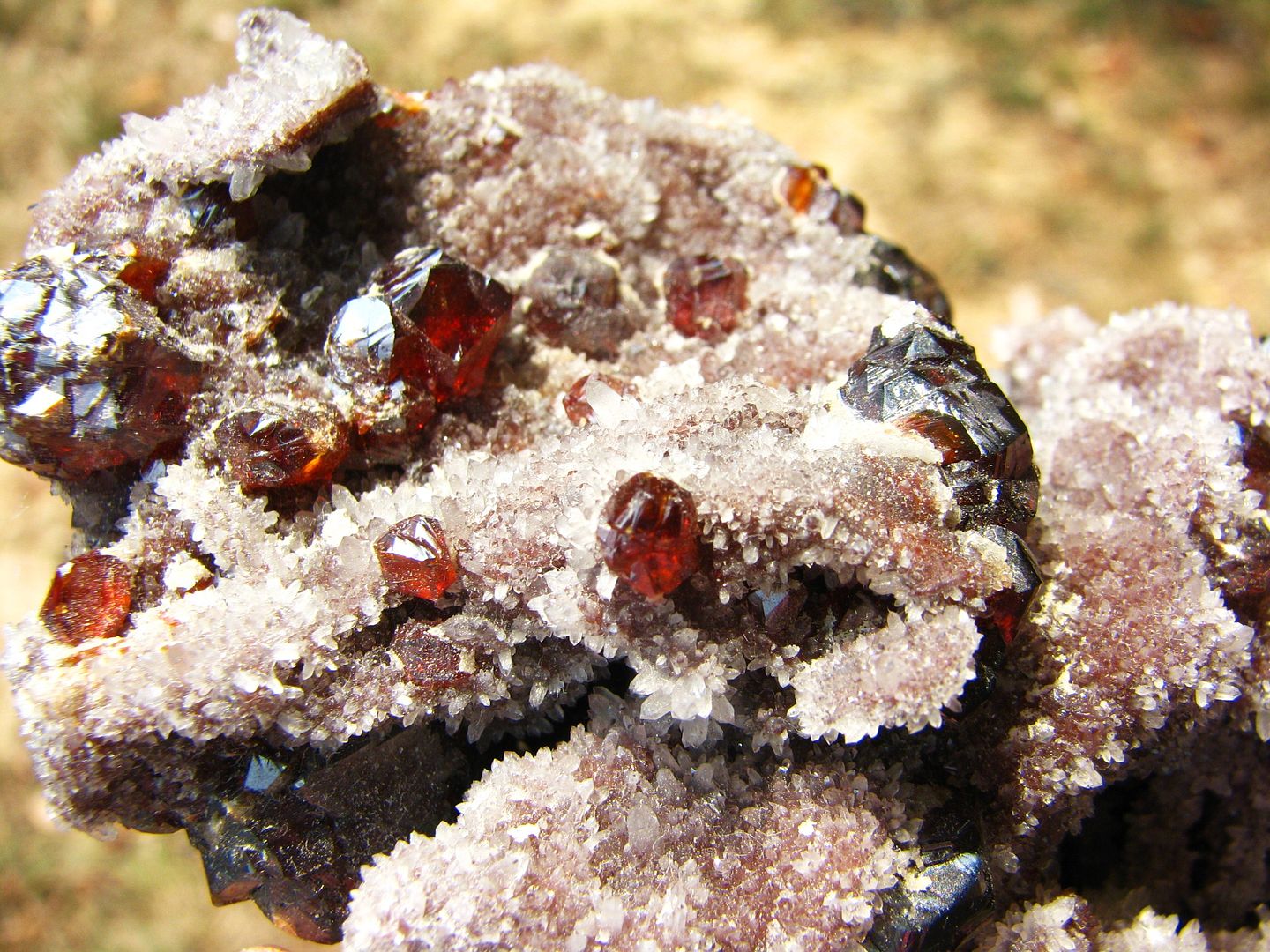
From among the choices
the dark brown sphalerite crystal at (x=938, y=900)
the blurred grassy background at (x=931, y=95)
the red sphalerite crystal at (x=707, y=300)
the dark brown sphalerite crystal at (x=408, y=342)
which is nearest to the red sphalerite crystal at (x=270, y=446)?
the dark brown sphalerite crystal at (x=408, y=342)

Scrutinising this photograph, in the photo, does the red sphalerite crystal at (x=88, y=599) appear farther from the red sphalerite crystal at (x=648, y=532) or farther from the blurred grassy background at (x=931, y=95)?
the blurred grassy background at (x=931, y=95)

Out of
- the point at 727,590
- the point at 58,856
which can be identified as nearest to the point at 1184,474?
the point at 727,590

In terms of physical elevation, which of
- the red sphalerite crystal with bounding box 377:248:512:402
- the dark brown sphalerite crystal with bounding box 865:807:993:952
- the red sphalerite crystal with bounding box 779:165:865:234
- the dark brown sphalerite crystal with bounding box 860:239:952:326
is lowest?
the dark brown sphalerite crystal with bounding box 865:807:993:952

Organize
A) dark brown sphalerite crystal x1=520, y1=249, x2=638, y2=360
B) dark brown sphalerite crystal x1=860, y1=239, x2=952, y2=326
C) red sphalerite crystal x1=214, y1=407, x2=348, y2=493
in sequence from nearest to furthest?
red sphalerite crystal x1=214, y1=407, x2=348, y2=493 < dark brown sphalerite crystal x1=520, y1=249, x2=638, y2=360 < dark brown sphalerite crystal x1=860, y1=239, x2=952, y2=326

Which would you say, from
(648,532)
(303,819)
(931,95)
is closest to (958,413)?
(648,532)

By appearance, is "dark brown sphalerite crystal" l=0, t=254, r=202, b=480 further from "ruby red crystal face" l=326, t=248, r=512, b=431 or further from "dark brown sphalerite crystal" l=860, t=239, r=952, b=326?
"dark brown sphalerite crystal" l=860, t=239, r=952, b=326

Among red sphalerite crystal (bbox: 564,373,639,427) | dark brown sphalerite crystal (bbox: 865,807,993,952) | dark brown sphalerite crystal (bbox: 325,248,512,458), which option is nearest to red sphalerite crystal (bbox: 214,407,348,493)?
dark brown sphalerite crystal (bbox: 325,248,512,458)

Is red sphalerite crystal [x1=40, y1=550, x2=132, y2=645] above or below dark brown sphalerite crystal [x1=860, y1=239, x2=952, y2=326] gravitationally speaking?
below

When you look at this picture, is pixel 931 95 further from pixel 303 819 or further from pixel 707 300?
pixel 303 819

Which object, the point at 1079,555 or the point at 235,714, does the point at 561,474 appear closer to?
the point at 235,714
